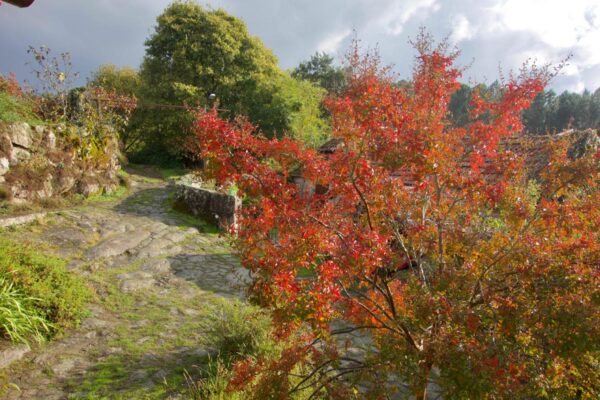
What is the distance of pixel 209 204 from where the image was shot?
11.3 m

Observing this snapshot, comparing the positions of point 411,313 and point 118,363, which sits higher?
point 411,313

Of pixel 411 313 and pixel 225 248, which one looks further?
pixel 225 248

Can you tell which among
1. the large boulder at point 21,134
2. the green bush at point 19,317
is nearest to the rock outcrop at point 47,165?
the large boulder at point 21,134

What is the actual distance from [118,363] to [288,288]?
280 centimetres

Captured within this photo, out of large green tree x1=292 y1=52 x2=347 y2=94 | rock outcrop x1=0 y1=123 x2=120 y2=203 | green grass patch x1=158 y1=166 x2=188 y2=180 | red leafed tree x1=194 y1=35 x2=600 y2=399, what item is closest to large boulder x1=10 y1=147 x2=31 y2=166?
rock outcrop x1=0 y1=123 x2=120 y2=203

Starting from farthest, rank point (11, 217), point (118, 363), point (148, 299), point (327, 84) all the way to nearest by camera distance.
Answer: point (327, 84), point (11, 217), point (148, 299), point (118, 363)

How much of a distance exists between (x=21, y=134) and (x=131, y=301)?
5.97 metres

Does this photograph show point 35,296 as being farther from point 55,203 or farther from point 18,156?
point 18,156

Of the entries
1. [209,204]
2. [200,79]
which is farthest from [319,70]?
[209,204]

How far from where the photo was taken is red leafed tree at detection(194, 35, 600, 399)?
2254mm

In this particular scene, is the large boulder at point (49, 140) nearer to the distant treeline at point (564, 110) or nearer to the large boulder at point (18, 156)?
the large boulder at point (18, 156)

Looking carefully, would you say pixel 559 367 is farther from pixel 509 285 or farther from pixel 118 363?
pixel 118 363

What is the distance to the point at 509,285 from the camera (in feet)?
8.79

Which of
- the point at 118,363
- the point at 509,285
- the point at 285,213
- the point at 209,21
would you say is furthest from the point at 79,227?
the point at 209,21
